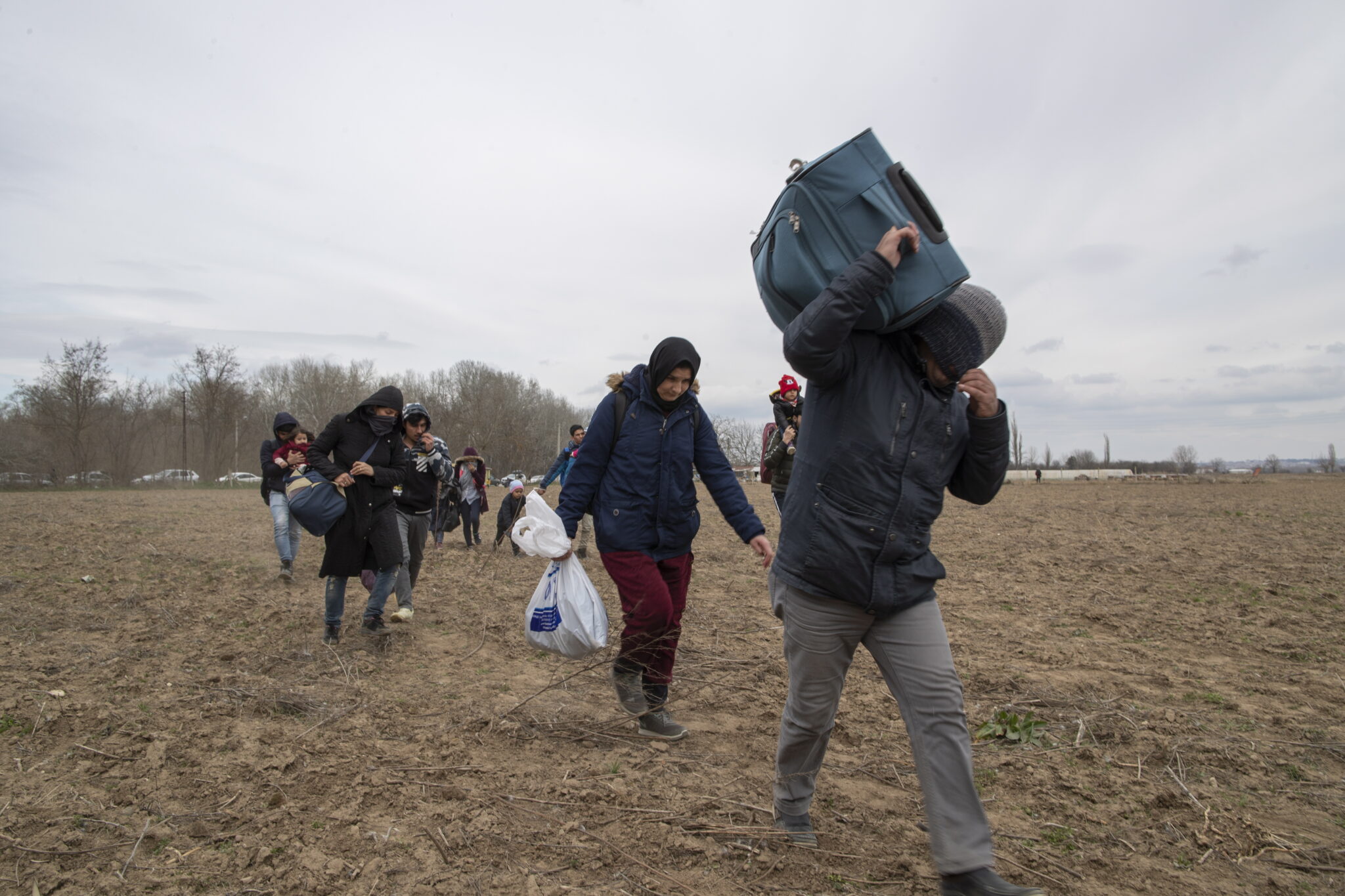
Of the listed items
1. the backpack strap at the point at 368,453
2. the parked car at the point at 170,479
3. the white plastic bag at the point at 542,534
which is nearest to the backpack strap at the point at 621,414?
the white plastic bag at the point at 542,534

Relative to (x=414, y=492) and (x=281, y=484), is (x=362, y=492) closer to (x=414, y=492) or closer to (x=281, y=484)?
(x=414, y=492)

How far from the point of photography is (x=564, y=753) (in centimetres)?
350

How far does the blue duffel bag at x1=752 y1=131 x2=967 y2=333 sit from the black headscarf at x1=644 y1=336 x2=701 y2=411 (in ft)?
4.64

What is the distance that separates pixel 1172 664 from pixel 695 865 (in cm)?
419

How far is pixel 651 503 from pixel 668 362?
2.26 ft

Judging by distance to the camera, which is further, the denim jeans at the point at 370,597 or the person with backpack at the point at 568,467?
the person with backpack at the point at 568,467

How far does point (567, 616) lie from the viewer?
3547 mm

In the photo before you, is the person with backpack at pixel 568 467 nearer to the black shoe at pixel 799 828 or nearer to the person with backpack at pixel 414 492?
the person with backpack at pixel 414 492

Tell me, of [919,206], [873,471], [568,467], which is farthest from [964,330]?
[568,467]

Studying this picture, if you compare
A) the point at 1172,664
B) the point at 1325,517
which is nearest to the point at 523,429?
the point at 1325,517

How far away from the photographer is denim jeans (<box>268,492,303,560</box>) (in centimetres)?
812

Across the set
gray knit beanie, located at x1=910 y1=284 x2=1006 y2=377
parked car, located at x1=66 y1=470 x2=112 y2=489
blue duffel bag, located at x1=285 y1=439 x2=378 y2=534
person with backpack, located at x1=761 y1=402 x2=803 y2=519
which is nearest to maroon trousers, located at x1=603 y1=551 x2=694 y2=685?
gray knit beanie, located at x1=910 y1=284 x2=1006 y2=377

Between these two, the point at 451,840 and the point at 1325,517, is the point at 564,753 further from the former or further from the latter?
the point at 1325,517

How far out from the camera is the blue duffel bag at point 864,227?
213cm
